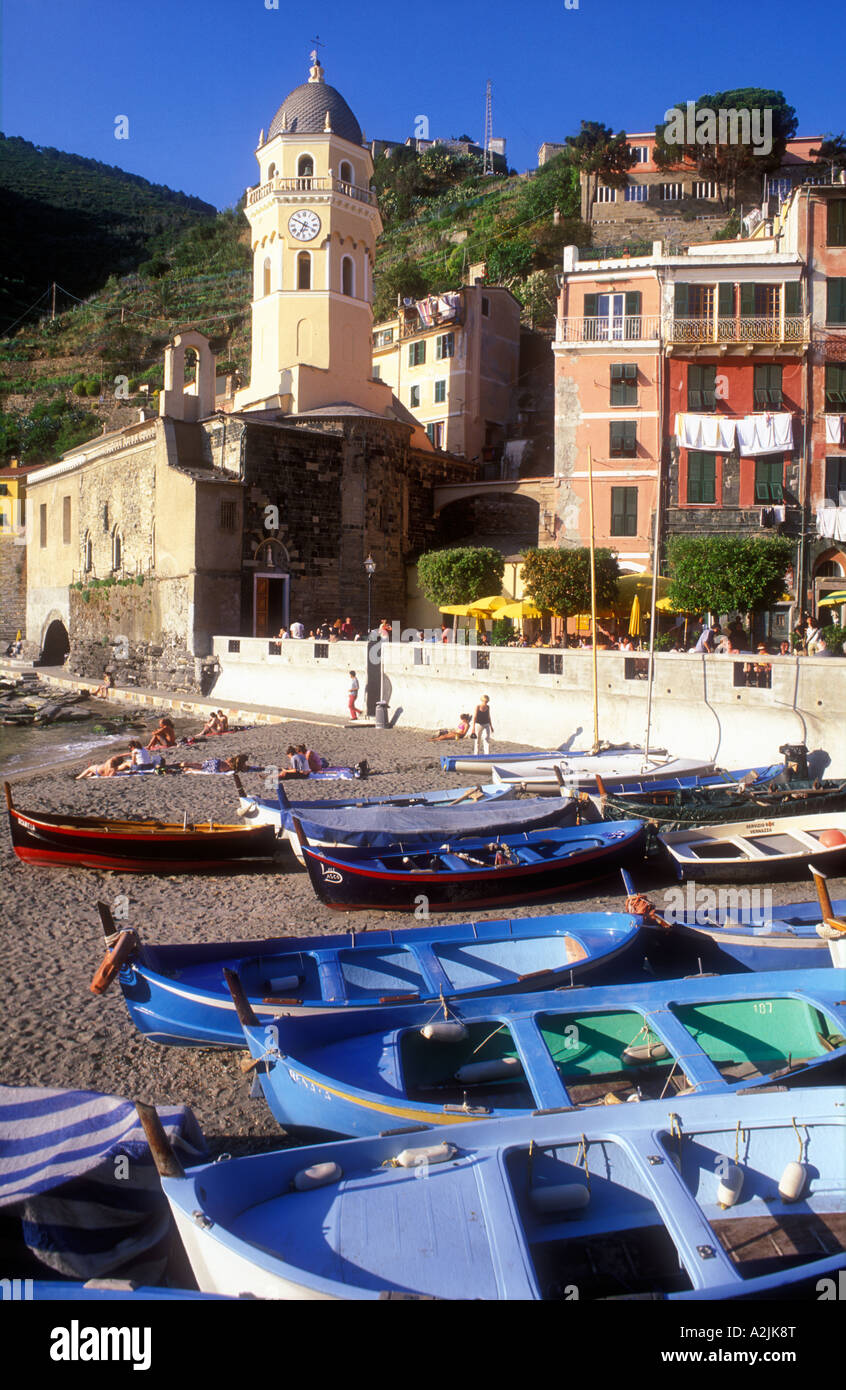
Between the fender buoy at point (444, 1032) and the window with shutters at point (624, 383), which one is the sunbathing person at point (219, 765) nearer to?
the fender buoy at point (444, 1032)

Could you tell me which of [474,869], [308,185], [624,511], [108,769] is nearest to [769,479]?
[624,511]

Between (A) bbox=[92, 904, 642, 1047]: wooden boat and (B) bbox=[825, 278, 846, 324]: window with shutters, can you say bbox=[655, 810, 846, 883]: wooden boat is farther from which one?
(B) bbox=[825, 278, 846, 324]: window with shutters

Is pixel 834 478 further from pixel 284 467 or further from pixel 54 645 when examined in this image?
pixel 54 645

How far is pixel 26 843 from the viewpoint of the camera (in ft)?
41.0

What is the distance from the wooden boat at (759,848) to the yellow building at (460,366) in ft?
97.8

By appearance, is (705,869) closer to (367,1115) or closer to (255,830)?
(255,830)

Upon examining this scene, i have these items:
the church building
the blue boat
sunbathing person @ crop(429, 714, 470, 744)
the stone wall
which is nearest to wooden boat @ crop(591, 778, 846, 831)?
the blue boat

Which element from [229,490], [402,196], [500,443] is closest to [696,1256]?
[229,490]

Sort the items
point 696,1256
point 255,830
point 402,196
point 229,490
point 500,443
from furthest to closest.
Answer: point 402,196 → point 500,443 → point 229,490 → point 255,830 → point 696,1256

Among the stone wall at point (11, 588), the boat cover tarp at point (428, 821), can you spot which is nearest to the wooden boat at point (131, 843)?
the boat cover tarp at point (428, 821)

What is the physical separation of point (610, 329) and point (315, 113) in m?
13.8

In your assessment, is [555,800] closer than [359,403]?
Yes

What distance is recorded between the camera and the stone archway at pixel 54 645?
4375 centimetres

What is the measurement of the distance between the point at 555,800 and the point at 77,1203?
31.1 ft
